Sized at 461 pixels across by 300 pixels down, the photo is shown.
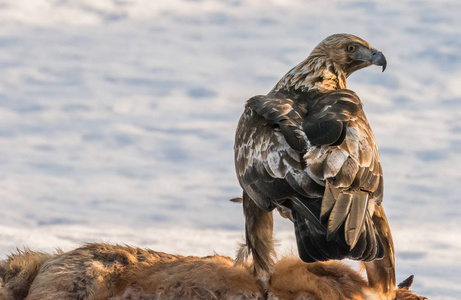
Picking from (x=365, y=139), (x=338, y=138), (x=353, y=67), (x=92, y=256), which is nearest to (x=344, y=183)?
(x=338, y=138)

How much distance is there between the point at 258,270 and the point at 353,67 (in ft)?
12.7

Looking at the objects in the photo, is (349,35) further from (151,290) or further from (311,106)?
A: (151,290)

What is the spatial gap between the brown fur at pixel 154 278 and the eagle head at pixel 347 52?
3.47m

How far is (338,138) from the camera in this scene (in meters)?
6.02

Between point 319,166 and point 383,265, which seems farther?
point 383,265

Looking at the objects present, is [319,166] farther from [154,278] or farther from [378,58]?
[378,58]

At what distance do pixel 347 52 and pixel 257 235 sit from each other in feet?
10.5

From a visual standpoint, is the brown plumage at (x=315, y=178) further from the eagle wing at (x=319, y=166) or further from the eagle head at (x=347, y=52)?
the eagle head at (x=347, y=52)

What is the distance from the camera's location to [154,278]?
17.8 ft

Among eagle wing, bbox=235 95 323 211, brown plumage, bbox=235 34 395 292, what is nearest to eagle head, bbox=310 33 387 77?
brown plumage, bbox=235 34 395 292

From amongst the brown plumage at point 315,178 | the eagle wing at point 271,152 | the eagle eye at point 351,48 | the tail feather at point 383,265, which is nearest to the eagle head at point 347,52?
the eagle eye at point 351,48

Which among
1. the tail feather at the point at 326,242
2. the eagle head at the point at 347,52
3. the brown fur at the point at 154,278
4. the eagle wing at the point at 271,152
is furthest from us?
the eagle head at the point at 347,52

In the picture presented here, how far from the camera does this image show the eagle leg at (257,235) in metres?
6.12

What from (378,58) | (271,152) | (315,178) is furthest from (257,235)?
(378,58)
